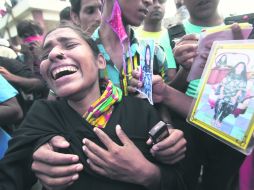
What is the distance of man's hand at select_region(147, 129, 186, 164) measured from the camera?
3.57 feet

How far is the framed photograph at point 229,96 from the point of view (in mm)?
832

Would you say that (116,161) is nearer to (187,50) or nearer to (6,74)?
(187,50)

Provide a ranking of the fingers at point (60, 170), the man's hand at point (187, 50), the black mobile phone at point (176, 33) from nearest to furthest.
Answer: the fingers at point (60, 170) → the man's hand at point (187, 50) → the black mobile phone at point (176, 33)

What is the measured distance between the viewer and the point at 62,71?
51.0 inches

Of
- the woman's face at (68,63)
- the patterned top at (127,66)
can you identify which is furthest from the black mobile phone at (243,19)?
the woman's face at (68,63)

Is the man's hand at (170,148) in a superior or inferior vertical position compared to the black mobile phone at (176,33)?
inferior

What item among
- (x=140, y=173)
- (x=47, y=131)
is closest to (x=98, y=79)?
(x=47, y=131)

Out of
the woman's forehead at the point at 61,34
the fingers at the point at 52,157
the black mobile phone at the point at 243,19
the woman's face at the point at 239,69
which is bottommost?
the fingers at the point at 52,157

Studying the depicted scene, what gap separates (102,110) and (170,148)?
0.37m

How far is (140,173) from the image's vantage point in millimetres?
1097

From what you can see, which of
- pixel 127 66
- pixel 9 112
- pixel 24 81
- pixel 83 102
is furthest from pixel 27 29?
pixel 83 102

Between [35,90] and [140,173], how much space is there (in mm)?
1813

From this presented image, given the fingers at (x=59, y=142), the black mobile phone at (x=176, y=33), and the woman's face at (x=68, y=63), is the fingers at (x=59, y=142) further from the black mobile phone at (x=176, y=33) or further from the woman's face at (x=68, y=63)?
the black mobile phone at (x=176, y=33)

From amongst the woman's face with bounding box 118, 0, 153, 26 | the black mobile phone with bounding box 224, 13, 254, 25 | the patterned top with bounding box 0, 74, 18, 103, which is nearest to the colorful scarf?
the woman's face with bounding box 118, 0, 153, 26
